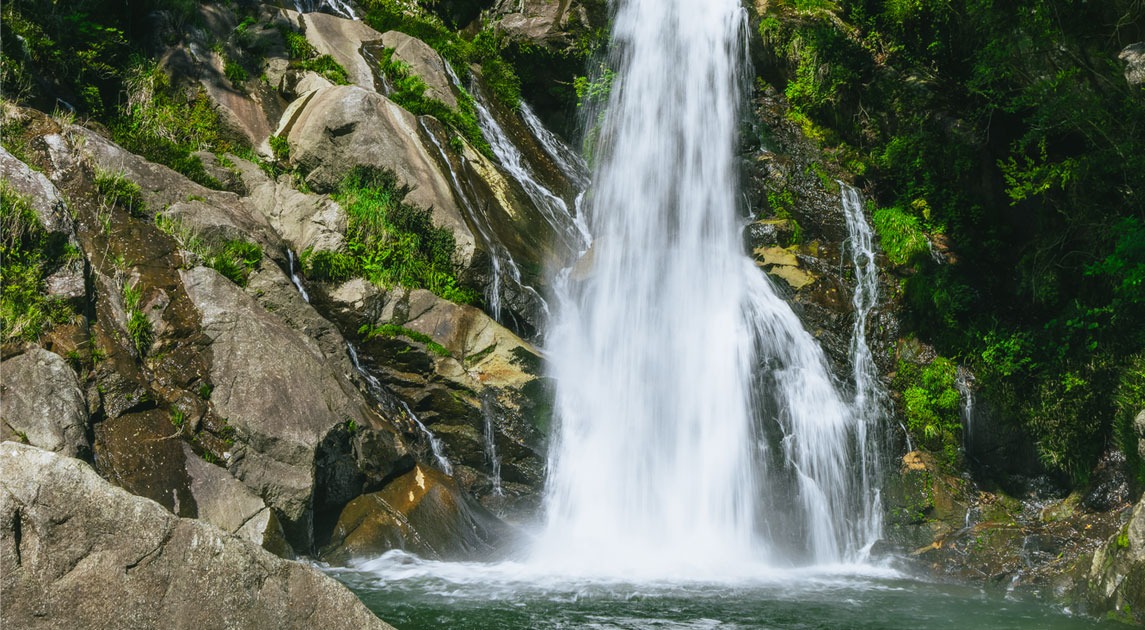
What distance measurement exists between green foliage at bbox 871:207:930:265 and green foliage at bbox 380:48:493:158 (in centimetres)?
729

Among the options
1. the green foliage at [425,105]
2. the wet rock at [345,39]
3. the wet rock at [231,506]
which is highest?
the wet rock at [345,39]

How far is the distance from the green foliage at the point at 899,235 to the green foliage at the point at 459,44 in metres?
8.10

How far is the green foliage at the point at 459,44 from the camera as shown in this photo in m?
17.1

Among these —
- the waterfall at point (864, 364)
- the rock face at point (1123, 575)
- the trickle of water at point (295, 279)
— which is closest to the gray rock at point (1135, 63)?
the waterfall at point (864, 364)

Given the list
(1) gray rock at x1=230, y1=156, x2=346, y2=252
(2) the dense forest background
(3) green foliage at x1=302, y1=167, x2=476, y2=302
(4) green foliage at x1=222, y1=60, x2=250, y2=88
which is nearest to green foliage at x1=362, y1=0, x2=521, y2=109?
(2) the dense forest background

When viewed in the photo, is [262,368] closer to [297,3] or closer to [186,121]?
[186,121]

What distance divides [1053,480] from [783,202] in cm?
635

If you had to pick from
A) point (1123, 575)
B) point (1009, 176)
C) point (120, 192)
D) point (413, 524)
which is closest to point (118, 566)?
point (413, 524)

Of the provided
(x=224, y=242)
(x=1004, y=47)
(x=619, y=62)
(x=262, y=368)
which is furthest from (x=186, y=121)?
(x=1004, y=47)

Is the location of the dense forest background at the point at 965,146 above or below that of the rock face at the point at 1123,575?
above

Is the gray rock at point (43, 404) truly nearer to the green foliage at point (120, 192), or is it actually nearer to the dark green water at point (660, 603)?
the dark green water at point (660, 603)

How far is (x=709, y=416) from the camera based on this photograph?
1129cm

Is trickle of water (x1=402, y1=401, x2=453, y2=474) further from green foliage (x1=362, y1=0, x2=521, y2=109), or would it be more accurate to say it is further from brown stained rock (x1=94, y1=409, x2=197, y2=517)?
green foliage (x1=362, y1=0, x2=521, y2=109)

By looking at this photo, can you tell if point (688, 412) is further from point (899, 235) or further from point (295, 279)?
point (295, 279)
